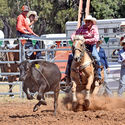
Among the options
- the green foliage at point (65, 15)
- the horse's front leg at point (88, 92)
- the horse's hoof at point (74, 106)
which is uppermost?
the horse's front leg at point (88, 92)

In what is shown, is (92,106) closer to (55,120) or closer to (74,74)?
(74,74)

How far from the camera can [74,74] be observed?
1085cm

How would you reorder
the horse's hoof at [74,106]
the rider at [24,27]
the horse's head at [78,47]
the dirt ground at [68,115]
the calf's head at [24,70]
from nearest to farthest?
the dirt ground at [68,115] → the calf's head at [24,70] → the horse's head at [78,47] → the horse's hoof at [74,106] → the rider at [24,27]

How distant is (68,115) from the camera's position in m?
9.98

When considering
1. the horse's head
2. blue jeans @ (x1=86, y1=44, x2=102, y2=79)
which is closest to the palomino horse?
the horse's head

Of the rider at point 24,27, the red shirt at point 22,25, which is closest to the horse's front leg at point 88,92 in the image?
the rider at point 24,27

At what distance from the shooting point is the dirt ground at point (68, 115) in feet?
29.6

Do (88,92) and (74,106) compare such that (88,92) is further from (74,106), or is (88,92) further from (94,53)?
(94,53)

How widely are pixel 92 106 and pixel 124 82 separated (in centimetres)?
223

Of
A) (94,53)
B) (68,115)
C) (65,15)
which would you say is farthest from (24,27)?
(65,15)

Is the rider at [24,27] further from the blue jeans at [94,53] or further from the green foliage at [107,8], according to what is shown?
the green foliage at [107,8]

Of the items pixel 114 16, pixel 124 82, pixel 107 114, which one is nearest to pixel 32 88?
pixel 107 114

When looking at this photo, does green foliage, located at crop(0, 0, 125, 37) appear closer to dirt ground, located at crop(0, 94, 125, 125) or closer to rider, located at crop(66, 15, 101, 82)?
dirt ground, located at crop(0, 94, 125, 125)

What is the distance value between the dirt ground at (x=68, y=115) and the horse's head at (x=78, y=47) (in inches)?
49.6
